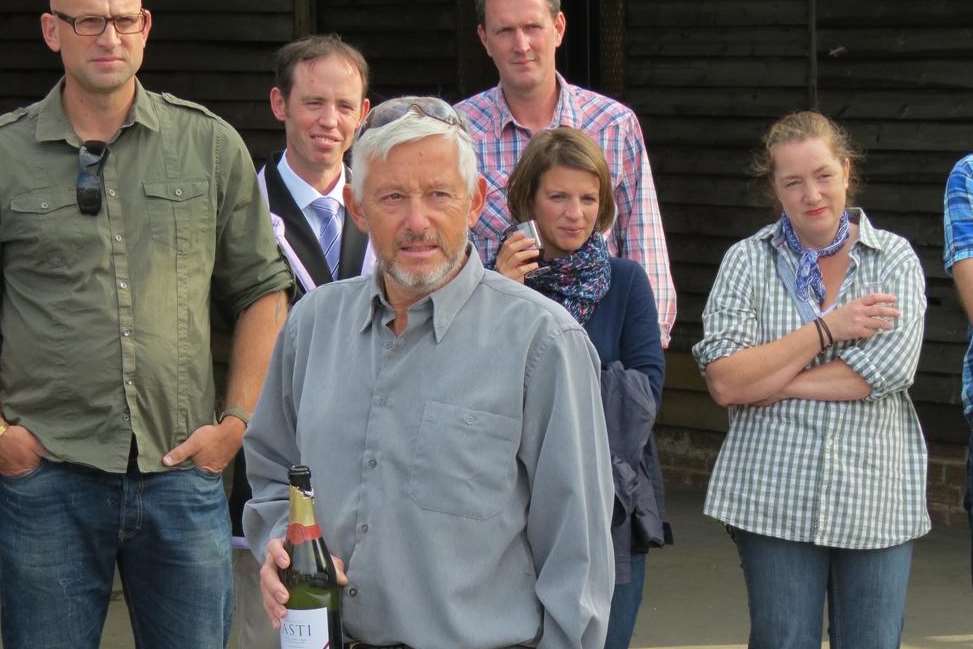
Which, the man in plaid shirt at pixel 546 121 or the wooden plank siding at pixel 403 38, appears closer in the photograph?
the man in plaid shirt at pixel 546 121

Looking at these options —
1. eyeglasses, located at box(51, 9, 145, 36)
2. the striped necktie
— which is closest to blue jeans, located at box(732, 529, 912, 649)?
the striped necktie

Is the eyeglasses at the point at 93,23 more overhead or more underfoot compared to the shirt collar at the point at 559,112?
more overhead

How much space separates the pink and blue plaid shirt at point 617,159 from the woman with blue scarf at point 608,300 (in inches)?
17.0

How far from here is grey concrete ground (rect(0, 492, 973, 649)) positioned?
6.08m

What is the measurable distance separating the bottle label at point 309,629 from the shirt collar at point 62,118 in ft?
5.27

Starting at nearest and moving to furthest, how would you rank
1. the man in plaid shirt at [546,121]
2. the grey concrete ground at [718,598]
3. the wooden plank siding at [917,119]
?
1. the man in plaid shirt at [546,121]
2. the grey concrete ground at [718,598]
3. the wooden plank siding at [917,119]

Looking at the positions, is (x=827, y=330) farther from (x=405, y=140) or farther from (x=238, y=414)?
(x=405, y=140)

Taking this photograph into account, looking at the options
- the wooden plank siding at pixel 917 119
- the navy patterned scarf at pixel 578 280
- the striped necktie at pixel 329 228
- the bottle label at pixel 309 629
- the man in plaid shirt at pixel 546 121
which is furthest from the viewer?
the wooden plank siding at pixel 917 119

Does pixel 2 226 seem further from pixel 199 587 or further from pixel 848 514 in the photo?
pixel 848 514

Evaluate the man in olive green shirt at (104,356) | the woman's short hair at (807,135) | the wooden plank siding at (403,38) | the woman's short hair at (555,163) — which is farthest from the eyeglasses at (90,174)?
the wooden plank siding at (403,38)

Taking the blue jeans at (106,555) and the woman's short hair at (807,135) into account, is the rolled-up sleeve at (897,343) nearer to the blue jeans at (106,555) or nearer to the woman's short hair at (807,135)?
the woman's short hair at (807,135)

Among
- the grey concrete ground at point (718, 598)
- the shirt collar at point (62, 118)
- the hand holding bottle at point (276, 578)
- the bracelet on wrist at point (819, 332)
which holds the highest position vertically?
the shirt collar at point (62, 118)

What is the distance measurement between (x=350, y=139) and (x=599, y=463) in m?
1.90

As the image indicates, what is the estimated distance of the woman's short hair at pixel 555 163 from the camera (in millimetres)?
4289
